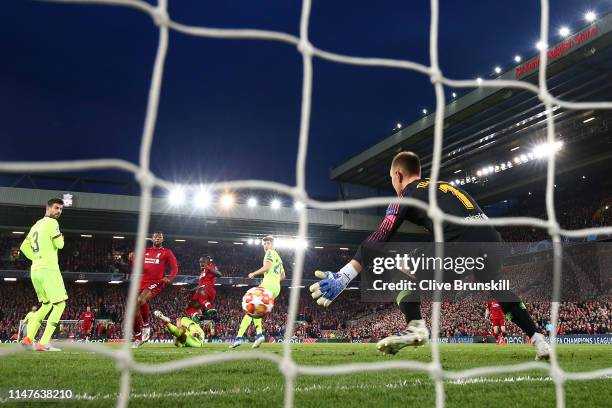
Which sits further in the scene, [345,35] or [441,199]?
[345,35]

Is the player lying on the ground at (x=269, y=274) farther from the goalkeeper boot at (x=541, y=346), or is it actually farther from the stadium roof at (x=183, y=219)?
the stadium roof at (x=183, y=219)

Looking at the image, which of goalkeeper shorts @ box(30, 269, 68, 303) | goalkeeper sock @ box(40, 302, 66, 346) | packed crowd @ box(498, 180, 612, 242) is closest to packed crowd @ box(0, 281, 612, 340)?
packed crowd @ box(498, 180, 612, 242)

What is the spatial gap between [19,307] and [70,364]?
2560cm

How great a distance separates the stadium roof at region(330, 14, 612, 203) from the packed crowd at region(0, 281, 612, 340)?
754 centimetres

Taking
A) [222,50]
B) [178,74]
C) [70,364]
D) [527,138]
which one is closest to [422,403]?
[70,364]

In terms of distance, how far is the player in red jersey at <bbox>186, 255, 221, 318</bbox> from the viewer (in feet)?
33.4

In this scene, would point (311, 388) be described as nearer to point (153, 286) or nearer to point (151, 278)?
point (153, 286)

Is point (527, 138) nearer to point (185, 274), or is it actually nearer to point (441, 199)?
point (185, 274)

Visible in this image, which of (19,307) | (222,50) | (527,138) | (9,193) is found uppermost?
(222,50)

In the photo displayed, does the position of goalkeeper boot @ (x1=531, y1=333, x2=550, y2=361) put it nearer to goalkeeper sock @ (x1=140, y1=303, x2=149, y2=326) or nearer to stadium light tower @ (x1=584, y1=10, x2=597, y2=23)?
goalkeeper sock @ (x1=140, y1=303, x2=149, y2=326)

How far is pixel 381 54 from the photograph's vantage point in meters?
50.6

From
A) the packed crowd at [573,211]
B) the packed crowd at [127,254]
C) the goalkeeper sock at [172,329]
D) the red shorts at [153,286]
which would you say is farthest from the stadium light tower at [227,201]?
the goalkeeper sock at [172,329]

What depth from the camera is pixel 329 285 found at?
3.49m

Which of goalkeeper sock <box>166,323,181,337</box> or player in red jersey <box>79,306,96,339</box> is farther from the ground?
goalkeeper sock <box>166,323,181,337</box>
